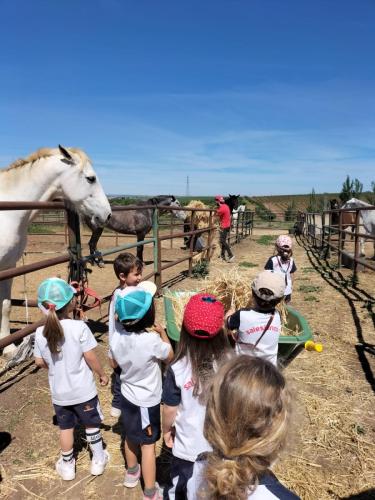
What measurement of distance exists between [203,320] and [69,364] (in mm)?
959

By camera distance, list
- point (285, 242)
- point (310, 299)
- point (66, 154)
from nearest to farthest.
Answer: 1. point (66, 154)
2. point (285, 242)
3. point (310, 299)

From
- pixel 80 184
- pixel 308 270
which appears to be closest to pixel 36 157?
pixel 80 184

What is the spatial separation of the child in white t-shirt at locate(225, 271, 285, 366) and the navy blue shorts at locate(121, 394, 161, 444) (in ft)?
2.11

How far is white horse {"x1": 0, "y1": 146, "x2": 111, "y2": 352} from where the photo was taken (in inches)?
138

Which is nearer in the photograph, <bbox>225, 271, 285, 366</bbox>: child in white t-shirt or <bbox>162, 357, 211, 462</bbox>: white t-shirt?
<bbox>162, 357, 211, 462</bbox>: white t-shirt

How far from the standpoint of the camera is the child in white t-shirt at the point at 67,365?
205cm

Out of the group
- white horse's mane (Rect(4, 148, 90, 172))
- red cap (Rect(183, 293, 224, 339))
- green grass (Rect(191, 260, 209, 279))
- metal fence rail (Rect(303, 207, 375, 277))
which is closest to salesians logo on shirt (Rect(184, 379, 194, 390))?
red cap (Rect(183, 293, 224, 339))

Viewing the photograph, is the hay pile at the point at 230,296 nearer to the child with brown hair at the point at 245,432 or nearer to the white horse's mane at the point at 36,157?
the white horse's mane at the point at 36,157

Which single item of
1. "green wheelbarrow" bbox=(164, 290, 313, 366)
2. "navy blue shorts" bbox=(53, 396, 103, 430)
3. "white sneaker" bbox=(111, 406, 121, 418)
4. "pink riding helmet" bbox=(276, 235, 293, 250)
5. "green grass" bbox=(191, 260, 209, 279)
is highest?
"pink riding helmet" bbox=(276, 235, 293, 250)

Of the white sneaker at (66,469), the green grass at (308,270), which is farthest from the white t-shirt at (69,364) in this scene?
the green grass at (308,270)

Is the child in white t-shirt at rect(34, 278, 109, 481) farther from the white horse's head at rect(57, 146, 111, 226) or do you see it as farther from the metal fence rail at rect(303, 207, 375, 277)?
the metal fence rail at rect(303, 207, 375, 277)

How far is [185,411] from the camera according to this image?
63.0 inches

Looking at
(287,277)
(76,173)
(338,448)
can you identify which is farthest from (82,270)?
(338,448)

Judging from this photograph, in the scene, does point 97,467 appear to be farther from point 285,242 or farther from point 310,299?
point 310,299
